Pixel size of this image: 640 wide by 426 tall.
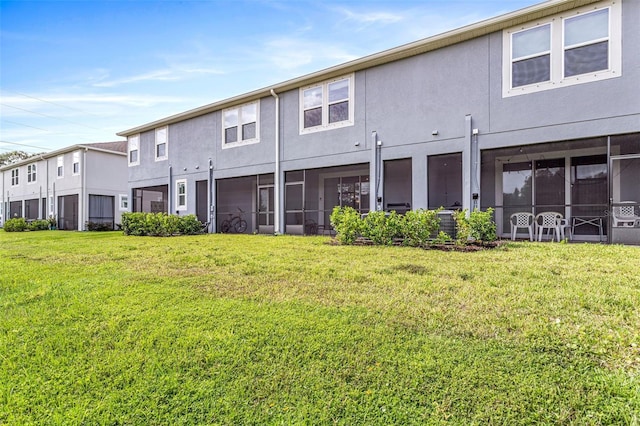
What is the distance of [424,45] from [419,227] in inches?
201

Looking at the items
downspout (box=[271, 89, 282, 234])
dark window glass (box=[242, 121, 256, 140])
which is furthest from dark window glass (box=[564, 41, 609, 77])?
dark window glass (box=[242, 121, 256, 140])

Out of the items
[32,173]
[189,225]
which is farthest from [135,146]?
[32,173]

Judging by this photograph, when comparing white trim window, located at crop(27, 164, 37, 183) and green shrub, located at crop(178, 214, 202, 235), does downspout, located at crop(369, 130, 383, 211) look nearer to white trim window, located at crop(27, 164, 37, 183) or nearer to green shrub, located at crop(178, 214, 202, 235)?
green shrub, located at crop(178, 214, 202, 235)

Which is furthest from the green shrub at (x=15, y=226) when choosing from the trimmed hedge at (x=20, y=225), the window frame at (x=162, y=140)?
the window frame at (x=162, y=140)

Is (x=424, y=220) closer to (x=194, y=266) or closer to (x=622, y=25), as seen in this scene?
(x=194, y=266)

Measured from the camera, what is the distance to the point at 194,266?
570 centimetres

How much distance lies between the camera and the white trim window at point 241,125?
12.9 metres

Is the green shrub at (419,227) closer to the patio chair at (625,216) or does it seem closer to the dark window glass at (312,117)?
the patio chair at (625,216)

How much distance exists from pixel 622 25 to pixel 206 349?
972 centimetres

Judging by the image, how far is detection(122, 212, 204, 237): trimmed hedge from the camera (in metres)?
12.7

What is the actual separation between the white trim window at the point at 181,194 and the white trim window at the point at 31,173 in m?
16.9

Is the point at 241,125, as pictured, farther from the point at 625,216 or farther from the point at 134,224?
the point at 625,216

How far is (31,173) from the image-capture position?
24891mm

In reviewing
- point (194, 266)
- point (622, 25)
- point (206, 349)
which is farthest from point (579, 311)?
point (622, 25)
